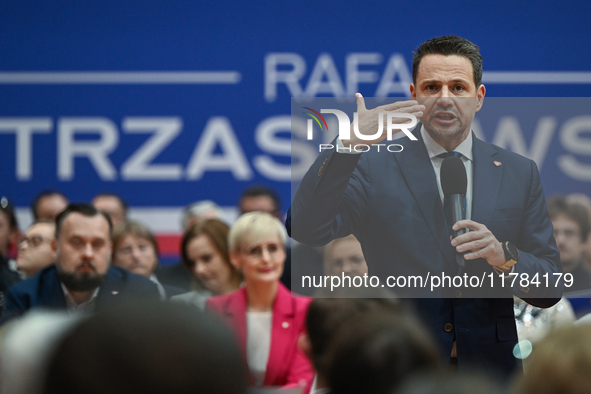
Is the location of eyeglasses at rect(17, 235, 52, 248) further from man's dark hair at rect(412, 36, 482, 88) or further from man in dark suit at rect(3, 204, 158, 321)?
man's dark hair at rect(412, 36, 482, 88)

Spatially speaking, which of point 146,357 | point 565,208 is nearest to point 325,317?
point 146,357

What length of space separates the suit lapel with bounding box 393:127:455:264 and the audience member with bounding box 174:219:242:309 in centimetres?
137

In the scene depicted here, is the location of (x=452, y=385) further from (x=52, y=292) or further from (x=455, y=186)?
(x=52, y=292)

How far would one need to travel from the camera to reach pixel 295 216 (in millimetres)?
2275

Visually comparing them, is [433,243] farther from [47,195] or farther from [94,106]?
[94,106]

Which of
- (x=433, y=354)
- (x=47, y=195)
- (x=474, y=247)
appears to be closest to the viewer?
(x=433, y=354)

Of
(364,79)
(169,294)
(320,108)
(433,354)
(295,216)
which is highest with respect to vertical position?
(364,79)

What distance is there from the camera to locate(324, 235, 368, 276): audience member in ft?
7.48

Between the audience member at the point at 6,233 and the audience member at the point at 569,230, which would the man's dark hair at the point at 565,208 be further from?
the audience member at the point at 6,233

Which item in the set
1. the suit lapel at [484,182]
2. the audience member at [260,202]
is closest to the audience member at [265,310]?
the suit lapel at [484,182]

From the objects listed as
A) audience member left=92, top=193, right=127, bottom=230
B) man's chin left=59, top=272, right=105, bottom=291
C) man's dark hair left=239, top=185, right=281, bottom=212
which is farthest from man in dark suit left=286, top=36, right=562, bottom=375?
audience member left=92, top=193, right=127, bottom=230

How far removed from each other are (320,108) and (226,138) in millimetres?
3041

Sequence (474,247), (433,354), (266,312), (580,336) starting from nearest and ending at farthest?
(580,336)
(433,354)
(474,247)
(266,312)

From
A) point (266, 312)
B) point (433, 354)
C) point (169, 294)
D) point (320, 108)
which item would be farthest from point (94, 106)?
point (433, 354)
